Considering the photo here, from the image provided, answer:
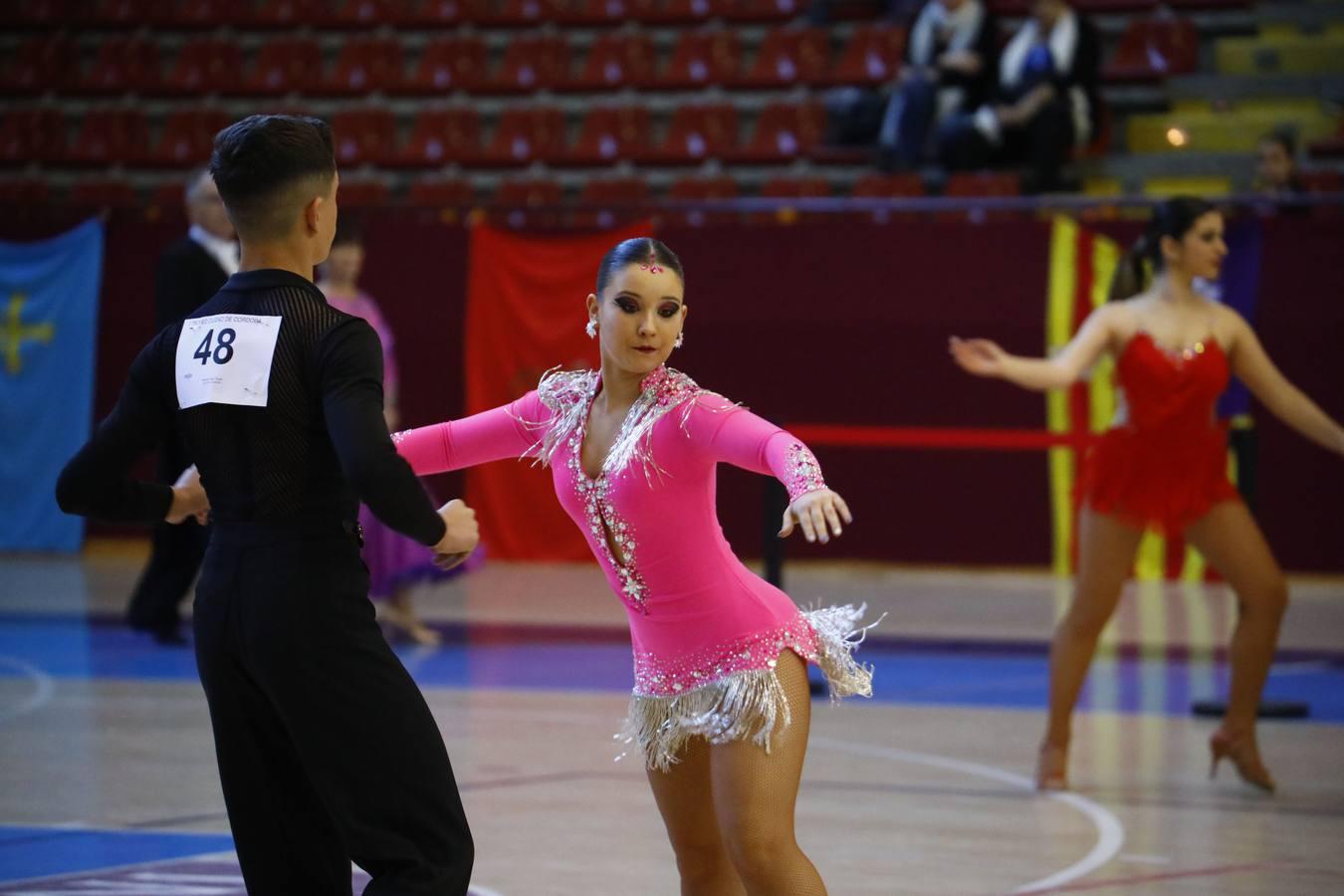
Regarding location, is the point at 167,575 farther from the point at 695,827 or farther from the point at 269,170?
the point at 269,170

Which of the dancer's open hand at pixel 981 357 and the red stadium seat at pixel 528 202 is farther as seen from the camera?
the red stadium seat at pixel 528 202

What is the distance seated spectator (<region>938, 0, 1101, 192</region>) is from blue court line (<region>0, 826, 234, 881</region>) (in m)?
8.33

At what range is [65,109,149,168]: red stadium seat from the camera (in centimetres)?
1517

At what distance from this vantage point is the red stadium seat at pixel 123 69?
15773 millimetres

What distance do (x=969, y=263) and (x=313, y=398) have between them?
8.92 metres

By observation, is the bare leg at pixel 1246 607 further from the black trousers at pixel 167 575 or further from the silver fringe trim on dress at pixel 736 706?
the black trousers at pixel 167 575

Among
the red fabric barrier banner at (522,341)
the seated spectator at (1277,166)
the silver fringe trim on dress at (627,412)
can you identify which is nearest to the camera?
the silver fringe trim on dress at (627,412)

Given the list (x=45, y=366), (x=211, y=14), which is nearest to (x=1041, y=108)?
(x=45, y=366)

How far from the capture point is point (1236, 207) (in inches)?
436

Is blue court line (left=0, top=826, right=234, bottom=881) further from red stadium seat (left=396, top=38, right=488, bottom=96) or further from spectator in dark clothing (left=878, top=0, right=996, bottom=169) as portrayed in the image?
red stadium seat (left=396, top=38, right=488, bottom=96)

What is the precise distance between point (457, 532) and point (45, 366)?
416 inches

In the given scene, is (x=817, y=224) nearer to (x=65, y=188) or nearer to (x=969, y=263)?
(x=969, y=263)

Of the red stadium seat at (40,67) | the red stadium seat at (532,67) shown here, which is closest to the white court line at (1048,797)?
the red stadium seat at (532,67)

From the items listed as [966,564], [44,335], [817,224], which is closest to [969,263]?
[817,224]
